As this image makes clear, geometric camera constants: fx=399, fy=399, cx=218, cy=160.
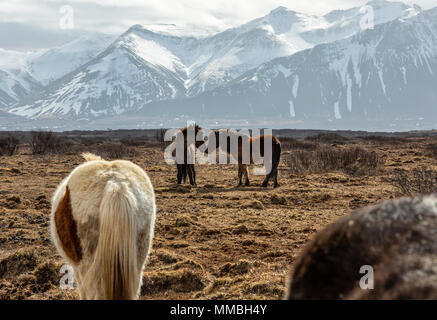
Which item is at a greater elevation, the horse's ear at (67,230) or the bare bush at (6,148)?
the bare bush at (6,148)

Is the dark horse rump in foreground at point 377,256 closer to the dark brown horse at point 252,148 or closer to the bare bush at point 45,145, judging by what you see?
the dark brown horse at point 252,148

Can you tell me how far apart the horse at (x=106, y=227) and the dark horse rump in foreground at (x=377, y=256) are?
158 cm

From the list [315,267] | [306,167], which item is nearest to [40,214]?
[315,267]

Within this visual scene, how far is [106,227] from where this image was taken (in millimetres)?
2959

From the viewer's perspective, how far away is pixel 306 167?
17.8 metres

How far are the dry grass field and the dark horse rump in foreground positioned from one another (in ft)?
9.19

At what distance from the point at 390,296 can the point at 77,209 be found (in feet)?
8.21

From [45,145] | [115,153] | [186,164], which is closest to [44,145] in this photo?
[45,145]

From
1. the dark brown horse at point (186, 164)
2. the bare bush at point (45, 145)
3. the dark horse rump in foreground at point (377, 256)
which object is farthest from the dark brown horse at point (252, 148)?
the bare bush at point (45, 145)

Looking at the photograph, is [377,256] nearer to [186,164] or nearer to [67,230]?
[67,230]

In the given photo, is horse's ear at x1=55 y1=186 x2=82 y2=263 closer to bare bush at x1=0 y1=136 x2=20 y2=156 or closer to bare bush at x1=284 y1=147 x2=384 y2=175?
bare bush at x1=284 y1=147 x2=384 y2=175

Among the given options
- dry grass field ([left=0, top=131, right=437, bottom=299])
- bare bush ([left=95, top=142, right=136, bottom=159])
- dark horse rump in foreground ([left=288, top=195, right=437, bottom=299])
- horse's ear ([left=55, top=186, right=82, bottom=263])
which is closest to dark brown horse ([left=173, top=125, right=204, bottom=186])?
dry grass field ([left=0, top=131, right=437, bottom=299])

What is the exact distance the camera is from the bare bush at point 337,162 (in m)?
17.0
